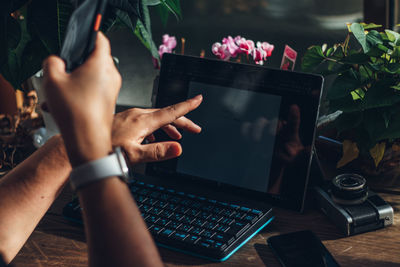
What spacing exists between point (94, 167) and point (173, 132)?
1.41ft

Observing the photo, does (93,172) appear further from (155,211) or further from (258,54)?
(258,54)

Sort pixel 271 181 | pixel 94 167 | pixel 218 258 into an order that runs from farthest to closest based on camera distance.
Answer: pixel 271 181
pixel 218 258
pixel 94 167

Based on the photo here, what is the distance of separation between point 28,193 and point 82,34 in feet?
1.11

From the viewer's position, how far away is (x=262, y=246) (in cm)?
77

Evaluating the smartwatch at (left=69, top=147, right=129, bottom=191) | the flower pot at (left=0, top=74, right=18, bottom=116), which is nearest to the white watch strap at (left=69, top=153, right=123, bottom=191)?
the smartwatch at (left=69, top=147, right=129, bottom=191)

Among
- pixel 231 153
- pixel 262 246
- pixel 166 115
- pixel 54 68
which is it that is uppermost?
pixel 54 68

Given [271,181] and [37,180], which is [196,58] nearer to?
[271,181]

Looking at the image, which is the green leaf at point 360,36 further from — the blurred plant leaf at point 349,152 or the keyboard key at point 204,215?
the keyboard key at point 204,215

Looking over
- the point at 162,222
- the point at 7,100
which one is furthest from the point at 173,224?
the point at 7,100

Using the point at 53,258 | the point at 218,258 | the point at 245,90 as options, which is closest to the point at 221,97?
the point at 245,90

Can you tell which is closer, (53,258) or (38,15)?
(53,258)

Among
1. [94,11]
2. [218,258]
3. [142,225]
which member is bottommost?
[218,258]

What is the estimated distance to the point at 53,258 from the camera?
743 mm

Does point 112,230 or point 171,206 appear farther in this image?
point 171,206
